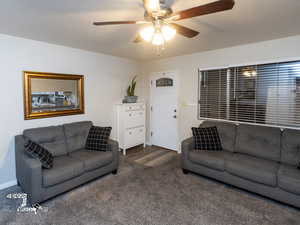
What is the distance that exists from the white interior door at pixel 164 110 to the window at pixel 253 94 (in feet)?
2.26

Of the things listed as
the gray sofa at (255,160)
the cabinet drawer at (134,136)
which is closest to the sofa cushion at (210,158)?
A: the gray sofa at (255,160)

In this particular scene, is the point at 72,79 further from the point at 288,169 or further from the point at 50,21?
the point at 288,169

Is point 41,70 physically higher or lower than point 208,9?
lower

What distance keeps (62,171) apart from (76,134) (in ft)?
2.98

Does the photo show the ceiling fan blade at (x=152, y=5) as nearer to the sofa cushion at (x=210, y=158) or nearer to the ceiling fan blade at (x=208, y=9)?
the ceiling fan blade at (x=208, y=9)

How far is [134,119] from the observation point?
4328 mm

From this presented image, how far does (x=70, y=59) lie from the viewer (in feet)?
11.1

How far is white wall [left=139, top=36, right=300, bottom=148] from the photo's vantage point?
2.90 metres

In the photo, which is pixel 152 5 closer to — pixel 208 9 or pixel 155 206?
pixel 208 9

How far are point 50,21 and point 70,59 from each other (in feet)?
4.02

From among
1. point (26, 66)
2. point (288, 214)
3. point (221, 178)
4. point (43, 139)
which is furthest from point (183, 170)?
point (26, 66)

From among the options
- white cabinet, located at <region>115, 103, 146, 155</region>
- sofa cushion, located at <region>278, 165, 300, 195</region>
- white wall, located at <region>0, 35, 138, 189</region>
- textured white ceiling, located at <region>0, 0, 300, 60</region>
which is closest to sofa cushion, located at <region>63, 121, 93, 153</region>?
white wall, located at <region>0, 35, 138, 189</region>

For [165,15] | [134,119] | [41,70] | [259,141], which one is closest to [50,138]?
[41,70]

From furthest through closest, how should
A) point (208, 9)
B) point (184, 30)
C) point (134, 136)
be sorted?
point (134, 136)
point (184, 30)
point (208, 9)
